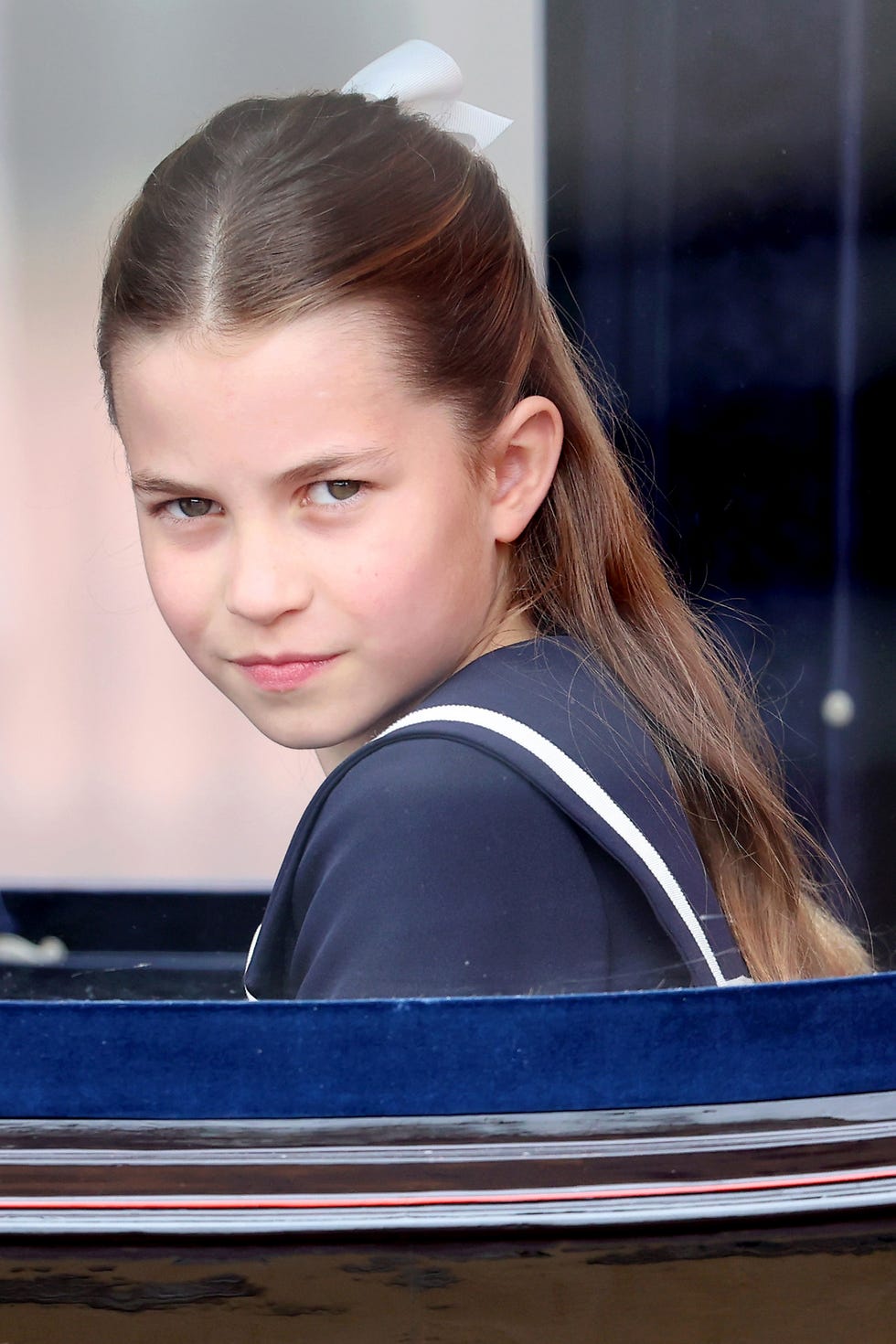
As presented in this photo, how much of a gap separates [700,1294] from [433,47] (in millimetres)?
839

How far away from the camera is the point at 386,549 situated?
954mm

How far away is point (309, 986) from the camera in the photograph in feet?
3.00

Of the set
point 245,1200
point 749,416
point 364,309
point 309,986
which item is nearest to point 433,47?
point 364,309

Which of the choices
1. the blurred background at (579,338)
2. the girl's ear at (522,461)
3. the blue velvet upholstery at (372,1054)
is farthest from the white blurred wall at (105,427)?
the blue velvet upholstery at (372,1054)

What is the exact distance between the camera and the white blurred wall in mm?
940

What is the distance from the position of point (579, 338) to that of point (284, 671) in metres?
0.36

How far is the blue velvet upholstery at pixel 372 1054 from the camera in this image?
875 millimetres

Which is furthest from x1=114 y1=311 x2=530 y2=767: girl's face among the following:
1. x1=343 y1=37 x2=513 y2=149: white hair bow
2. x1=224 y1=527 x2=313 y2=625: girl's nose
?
x1=343 y1=37 x2=513 y2=149: white hair bow

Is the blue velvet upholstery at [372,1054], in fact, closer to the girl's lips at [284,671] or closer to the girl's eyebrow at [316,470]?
the girl's lips at [284,671]

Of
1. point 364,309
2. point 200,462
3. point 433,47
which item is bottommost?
point 200,462

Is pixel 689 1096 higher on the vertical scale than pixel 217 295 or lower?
lower

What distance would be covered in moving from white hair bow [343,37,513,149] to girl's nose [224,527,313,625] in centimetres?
31

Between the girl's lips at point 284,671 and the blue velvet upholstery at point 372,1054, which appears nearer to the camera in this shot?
the blue velvet upholstery at point 372,1054

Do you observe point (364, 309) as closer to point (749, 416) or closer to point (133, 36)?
point (133, 36)
